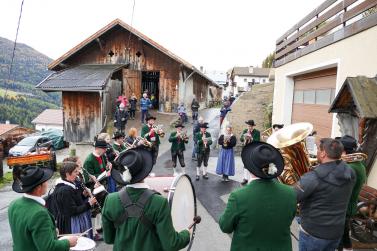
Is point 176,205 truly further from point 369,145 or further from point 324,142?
point 369,145

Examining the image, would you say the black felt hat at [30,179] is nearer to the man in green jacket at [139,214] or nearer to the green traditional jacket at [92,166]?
the man in green jacket at [139,214]

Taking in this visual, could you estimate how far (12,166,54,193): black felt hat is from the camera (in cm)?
281

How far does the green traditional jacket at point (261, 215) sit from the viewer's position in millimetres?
2691

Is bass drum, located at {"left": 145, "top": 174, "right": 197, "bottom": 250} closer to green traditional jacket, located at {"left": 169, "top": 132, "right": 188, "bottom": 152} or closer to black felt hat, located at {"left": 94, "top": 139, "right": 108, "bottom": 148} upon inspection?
black felt hat, located at {"left": 94, "top": 139, "right": 108, "bottom": 148}

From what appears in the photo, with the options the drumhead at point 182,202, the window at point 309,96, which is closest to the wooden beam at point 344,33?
the window at point 309,96

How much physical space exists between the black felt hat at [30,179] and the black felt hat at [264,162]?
6.56 ft

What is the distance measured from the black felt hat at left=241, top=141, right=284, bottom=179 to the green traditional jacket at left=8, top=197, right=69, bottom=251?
6.30 ft

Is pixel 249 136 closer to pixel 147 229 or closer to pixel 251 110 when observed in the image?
pixel 147 229

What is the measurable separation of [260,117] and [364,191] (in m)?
10.8

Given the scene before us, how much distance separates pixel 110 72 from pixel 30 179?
45.2ft

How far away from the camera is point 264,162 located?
8.82ft

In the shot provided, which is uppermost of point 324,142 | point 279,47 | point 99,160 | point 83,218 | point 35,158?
point 279,47

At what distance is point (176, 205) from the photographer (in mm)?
3088

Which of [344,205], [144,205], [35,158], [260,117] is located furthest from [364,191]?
[35,158]
